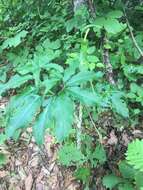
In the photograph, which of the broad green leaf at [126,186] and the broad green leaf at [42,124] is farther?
the broad green leaf at [126,186]

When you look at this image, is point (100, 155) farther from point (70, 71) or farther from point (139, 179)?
point (70, 71)

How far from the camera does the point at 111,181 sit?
97.3 inches

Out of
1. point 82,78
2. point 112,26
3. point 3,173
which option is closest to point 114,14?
point 112,26

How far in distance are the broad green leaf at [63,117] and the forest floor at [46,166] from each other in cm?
108

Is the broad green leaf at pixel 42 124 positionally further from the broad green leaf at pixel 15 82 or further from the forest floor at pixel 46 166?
the forest floor at pixel 46 166

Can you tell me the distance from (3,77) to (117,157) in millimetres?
1383

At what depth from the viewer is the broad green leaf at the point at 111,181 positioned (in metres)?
2.45

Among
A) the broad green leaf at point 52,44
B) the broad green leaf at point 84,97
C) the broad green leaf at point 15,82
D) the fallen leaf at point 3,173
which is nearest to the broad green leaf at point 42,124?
the broad green leaf at point 84,97

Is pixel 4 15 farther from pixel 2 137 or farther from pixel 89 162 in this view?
pixel 89 162

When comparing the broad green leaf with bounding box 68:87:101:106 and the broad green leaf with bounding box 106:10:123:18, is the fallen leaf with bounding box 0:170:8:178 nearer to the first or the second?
the broad green leaf with bounding box 68:87:101:106

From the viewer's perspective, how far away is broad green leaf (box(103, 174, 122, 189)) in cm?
245

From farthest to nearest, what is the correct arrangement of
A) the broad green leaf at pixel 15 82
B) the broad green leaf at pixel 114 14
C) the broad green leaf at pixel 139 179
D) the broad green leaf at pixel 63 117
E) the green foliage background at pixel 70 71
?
1. the broad green leaf at pixel 114 14
2. the broad green leaf at pixel 139 179
3. the broad green leaf at pixel 15 82
4. the green foliage background at pixel 70 71
5. the broad green leaf at pixel 63 117

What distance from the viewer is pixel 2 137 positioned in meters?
2.90

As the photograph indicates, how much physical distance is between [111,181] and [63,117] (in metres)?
1.00
